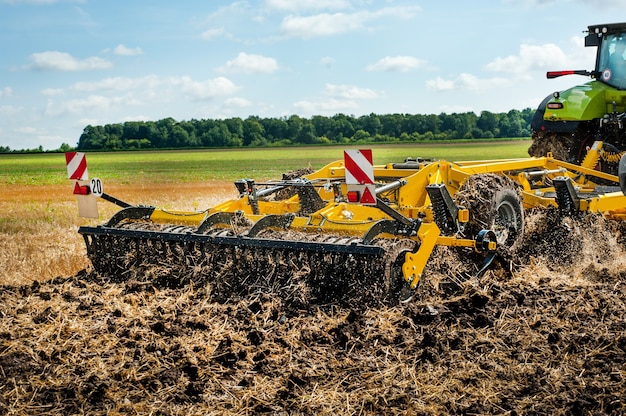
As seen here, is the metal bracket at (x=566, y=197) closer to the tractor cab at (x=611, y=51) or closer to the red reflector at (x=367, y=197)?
the red reflector at (x=367, y=197)

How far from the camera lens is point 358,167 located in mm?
Result: 5688

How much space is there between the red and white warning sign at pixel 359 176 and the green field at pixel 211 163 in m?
10.0

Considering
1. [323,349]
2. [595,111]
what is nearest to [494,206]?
[323,349]

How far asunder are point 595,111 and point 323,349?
6.22m

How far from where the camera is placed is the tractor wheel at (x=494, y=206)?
6747 mm

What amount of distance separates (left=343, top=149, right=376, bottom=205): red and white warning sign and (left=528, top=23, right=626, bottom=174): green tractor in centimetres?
479

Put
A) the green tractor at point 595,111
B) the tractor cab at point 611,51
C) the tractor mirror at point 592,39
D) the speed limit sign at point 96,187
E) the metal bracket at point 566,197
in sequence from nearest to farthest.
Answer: the speed limit sign at point 96,187
the metal bracket at point 566,197
the green tractor at point 595,111
the tractor cab at point 611,51
the tractor mirror at point 592,39

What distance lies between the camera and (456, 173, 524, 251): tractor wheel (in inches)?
266

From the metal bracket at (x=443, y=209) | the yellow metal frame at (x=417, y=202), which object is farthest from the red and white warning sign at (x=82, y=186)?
the metal bracket at (x=443, y=209)

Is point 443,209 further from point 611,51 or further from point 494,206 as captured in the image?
point 611,51

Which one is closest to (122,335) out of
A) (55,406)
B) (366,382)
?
(55,406)

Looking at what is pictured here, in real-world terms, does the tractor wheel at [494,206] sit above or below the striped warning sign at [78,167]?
below

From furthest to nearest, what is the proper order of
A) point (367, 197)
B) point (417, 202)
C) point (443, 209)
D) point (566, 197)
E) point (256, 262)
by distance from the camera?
point (566, 197) < point (417, 202) < point (443, 209) < point (256, 262) < point (367, 197)

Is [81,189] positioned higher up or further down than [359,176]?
further down
